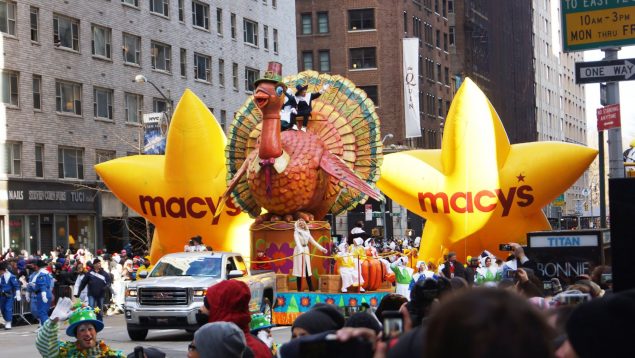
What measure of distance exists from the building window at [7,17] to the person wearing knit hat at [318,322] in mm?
41822

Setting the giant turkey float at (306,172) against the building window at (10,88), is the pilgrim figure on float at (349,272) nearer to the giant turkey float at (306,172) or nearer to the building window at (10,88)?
the giant turkey float at (306,172)

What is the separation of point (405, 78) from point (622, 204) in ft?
221

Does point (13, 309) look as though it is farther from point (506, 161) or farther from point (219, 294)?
point (219, 294)

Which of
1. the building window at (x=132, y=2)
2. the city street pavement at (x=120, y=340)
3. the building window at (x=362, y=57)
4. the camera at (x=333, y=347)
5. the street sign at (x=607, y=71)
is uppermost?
the building window at (x=362, y=57)

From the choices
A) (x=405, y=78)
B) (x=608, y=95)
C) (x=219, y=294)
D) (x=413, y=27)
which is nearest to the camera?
A: (x=219, y=294)

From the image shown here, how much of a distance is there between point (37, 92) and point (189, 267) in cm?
2717

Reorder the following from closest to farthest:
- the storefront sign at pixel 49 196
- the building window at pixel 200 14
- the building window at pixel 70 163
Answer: the storefront sign at pixel 49 196, the building window at pixel 70 163, the building window at pixel 200 14

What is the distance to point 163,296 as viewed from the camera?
2216 centimetres

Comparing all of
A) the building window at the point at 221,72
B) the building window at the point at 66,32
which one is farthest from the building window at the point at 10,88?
the building window at the point at 221,72

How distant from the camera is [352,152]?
27.6m

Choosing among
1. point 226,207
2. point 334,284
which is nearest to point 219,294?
point 334,284

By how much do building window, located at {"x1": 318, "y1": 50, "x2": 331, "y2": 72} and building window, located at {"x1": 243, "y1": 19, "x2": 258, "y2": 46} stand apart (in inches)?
655

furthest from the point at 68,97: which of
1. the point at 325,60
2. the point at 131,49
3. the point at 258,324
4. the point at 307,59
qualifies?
the point at 258,324

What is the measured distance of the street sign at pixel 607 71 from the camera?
12.6 metres
